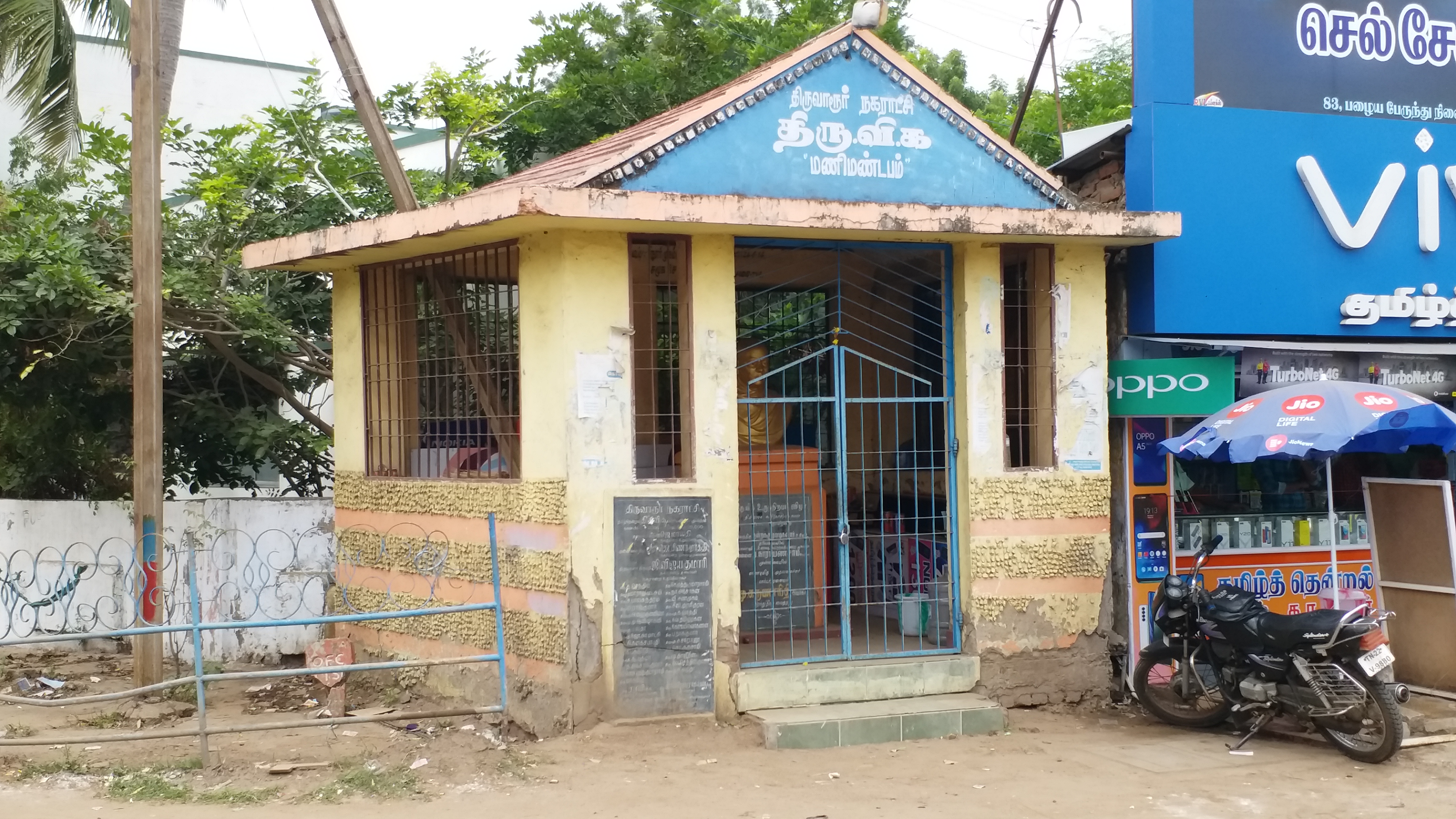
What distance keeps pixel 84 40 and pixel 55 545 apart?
14.0 m

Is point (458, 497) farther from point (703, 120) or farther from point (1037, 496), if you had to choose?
point (1037, 496)

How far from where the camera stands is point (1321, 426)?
291 inches

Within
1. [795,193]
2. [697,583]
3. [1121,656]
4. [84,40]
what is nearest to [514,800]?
[697,583]

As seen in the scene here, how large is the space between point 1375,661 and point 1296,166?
3.96m

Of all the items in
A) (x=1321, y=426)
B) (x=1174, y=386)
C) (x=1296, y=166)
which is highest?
(x=1296, y=166)

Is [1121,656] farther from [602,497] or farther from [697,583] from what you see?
[602,497]

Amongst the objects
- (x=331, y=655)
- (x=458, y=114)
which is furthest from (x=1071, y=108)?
(x=331, y=655)

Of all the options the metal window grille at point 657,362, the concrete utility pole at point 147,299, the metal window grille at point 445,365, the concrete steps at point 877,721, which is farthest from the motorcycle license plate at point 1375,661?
the concrete utility pole at point 147,299

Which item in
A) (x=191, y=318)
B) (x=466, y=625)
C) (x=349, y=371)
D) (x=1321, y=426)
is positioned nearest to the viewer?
(x=1321, y=426)

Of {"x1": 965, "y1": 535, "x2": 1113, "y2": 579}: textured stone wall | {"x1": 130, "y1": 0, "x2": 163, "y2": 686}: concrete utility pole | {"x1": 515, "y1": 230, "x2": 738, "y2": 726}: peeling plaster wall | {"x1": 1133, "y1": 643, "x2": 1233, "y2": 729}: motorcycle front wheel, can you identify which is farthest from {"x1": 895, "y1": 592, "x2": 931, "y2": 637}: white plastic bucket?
{"x1": 130, "y1": 0, "x2": 163, "y2": 686}: concrete utility pole

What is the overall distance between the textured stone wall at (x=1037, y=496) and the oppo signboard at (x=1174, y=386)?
Result: 58cm

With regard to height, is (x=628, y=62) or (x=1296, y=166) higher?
(x=628, y=62)

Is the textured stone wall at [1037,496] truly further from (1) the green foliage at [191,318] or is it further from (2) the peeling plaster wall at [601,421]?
(1) the green foliage at [191,318]

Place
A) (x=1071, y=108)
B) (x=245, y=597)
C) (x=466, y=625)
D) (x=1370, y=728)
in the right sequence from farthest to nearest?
(x=1071, y=108)
(x=245, y=597)
(x=466, y=625)
(x=1370, y=728)
